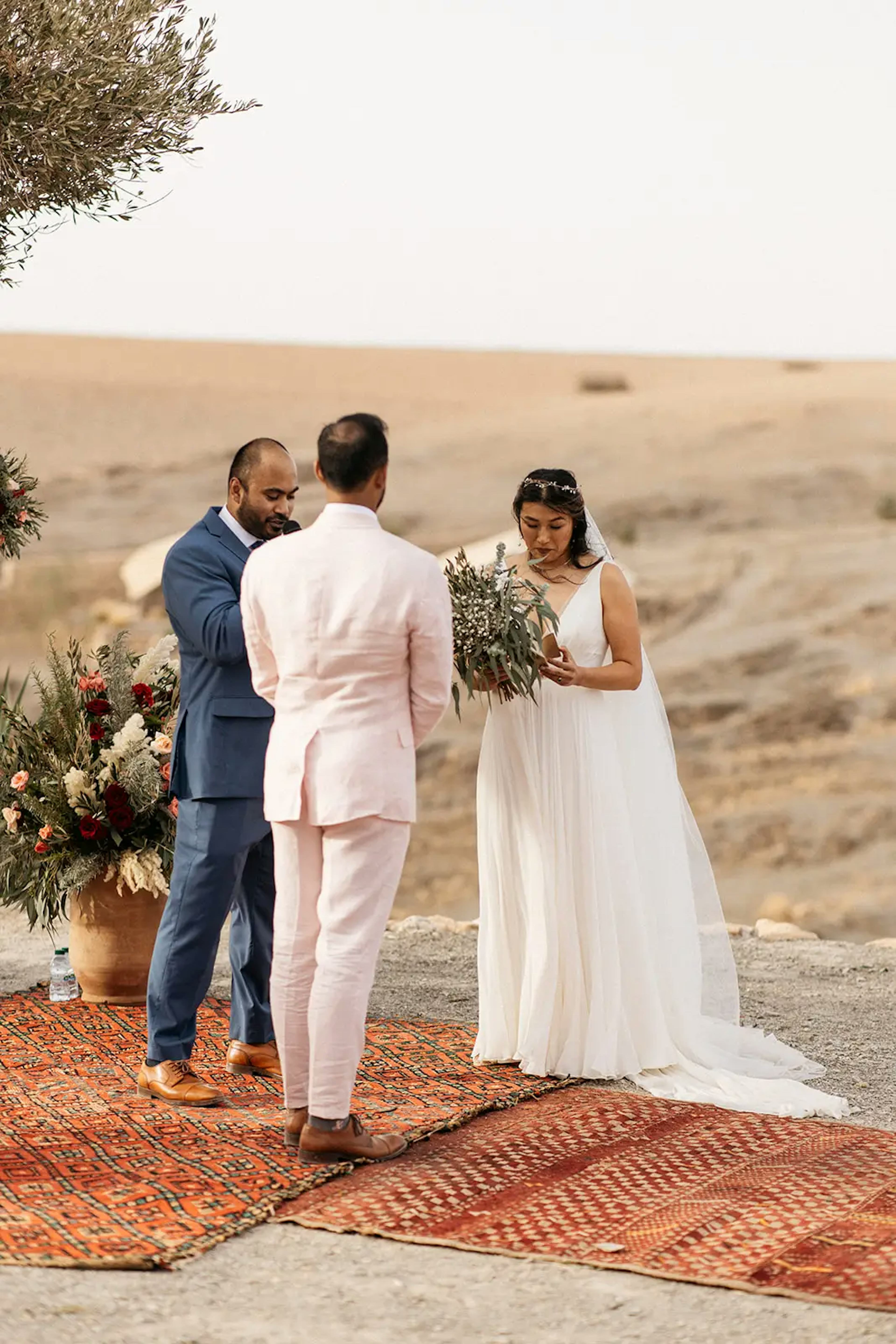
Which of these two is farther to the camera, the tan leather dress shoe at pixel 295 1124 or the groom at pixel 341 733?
the tan leather dress shoe at pixel 295 1124

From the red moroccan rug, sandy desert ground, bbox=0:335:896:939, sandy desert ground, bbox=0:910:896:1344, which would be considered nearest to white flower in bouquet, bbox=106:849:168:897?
the red moroccan rug

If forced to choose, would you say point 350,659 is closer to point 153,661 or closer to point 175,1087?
point 175,1087

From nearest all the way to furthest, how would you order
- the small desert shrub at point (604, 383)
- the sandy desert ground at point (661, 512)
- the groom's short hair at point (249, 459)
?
the groom's short hair at point (249, 459)
the sandy desert ground at point (661, 512)
the small desert shrub at point (604, 383)

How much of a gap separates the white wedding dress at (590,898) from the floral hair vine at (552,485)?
1.00 feet

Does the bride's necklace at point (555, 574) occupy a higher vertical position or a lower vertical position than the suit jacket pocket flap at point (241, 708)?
higher

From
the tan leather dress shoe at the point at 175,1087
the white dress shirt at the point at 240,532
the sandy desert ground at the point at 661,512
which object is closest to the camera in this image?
the tan leather dress shoe at the point at 175,1087

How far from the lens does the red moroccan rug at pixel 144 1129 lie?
381cm

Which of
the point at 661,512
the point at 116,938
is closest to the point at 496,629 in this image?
the point at 116,938

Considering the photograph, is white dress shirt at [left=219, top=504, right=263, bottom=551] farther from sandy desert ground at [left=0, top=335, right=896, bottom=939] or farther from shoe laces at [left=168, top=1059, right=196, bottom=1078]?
sandy desert ground at [left=0, top=335, right=896, bottom=939]

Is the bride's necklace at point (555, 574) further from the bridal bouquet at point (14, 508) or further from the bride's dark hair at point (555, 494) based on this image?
the bridal bouquet at point (14, 508)

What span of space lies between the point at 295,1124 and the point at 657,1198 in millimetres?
995

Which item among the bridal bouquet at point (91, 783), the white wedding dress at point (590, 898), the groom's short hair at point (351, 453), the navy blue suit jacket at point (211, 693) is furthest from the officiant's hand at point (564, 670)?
the bridal bouquet at point (91, 783)

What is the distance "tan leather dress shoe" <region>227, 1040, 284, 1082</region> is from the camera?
17.6ft

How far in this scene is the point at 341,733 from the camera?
4184 mm
